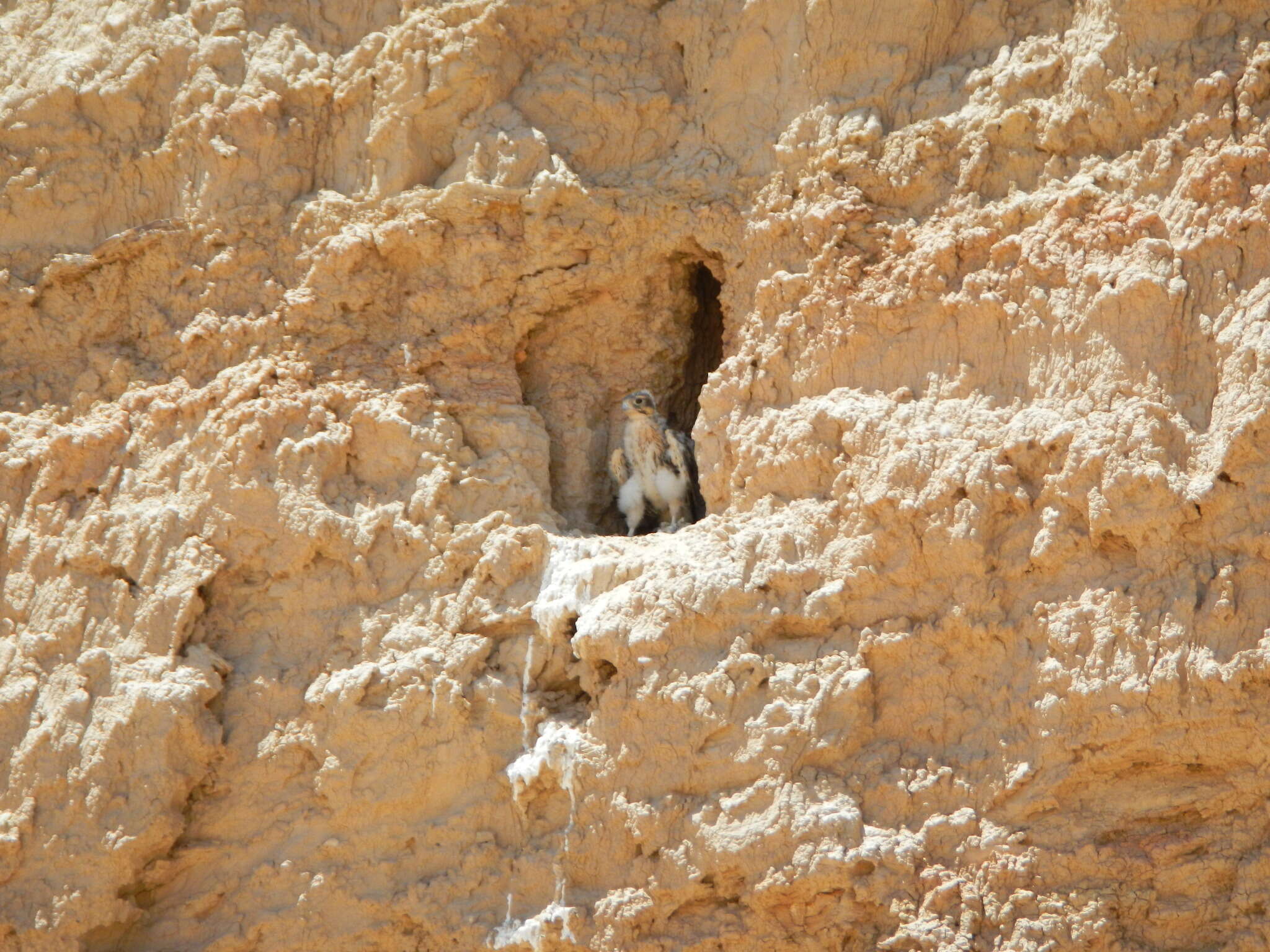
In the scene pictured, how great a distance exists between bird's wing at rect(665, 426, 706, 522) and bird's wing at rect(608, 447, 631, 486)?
9.4 inches

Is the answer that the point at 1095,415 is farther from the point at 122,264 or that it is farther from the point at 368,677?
the point at 122,264

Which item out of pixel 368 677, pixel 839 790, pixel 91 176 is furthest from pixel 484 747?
pixel 91 176

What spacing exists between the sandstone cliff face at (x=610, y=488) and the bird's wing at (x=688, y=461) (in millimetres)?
425

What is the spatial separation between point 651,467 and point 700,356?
0.97 metres

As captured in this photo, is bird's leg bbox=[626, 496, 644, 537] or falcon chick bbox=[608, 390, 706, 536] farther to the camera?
bird's leg bbox=[626, 496, 644, 537]

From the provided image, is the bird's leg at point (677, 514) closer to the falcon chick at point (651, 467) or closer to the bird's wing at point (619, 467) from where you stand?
the falcon chick at point (651, 467)

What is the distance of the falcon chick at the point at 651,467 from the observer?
7.30 metres

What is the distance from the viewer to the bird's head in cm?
729

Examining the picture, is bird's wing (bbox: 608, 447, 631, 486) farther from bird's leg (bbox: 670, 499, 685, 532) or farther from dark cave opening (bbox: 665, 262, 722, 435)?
dark cave opening (bbox: 665, 262, 722, 435)

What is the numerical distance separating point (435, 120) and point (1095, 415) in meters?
3.51

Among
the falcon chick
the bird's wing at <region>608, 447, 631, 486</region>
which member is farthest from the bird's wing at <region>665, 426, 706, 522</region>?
the bird's wing at <region>608, 447, 631, 486</region>

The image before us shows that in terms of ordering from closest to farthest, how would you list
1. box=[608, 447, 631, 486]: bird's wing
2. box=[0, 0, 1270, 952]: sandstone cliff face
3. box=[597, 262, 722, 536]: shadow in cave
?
box=[0, 0, 1270, 952]: sandstone cliff face
box=[608, 447, 631, 486]: bird's wing
box=[597, 262, 722, 536]: shadow in cave

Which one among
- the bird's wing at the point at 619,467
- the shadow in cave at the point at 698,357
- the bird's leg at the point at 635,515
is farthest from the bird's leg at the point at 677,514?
the shadow in cave at the point at 698,357

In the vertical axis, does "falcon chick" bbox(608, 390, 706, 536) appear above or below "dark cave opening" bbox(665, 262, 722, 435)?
below
